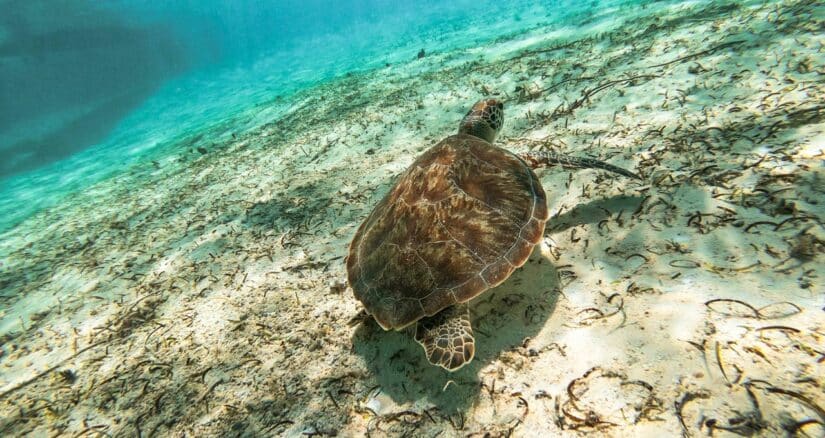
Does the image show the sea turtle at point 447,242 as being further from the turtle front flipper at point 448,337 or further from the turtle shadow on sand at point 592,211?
the turtle shadow on sand at point 592,211

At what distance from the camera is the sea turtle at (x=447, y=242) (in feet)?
7.18

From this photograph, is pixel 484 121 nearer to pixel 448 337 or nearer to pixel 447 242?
pixel 447 242

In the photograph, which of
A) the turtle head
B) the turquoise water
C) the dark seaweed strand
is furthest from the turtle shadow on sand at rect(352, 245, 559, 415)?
the turquoise water

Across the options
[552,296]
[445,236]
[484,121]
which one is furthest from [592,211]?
[484,121]

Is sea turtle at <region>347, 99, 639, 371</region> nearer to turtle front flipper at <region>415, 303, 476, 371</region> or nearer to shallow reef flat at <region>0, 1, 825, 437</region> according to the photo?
turtle front flipper at <region>415, 303, 476, 371</region>

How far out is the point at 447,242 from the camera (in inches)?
92.4

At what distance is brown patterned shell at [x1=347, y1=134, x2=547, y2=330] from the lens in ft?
7.29

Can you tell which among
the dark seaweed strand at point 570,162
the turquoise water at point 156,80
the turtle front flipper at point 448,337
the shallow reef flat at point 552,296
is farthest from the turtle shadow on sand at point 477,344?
the turquoise water at point 156,80

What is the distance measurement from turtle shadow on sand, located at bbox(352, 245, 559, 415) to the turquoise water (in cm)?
1268

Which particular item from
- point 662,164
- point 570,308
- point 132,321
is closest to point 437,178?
point 570,308

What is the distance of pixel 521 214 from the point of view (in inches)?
99.0

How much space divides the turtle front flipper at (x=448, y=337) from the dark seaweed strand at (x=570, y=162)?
1.79 metres

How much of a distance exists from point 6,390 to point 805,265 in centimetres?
689

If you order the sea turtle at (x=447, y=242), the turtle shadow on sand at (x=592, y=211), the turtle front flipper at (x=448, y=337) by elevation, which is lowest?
the turtle front flipper at (x=448, y=337)
